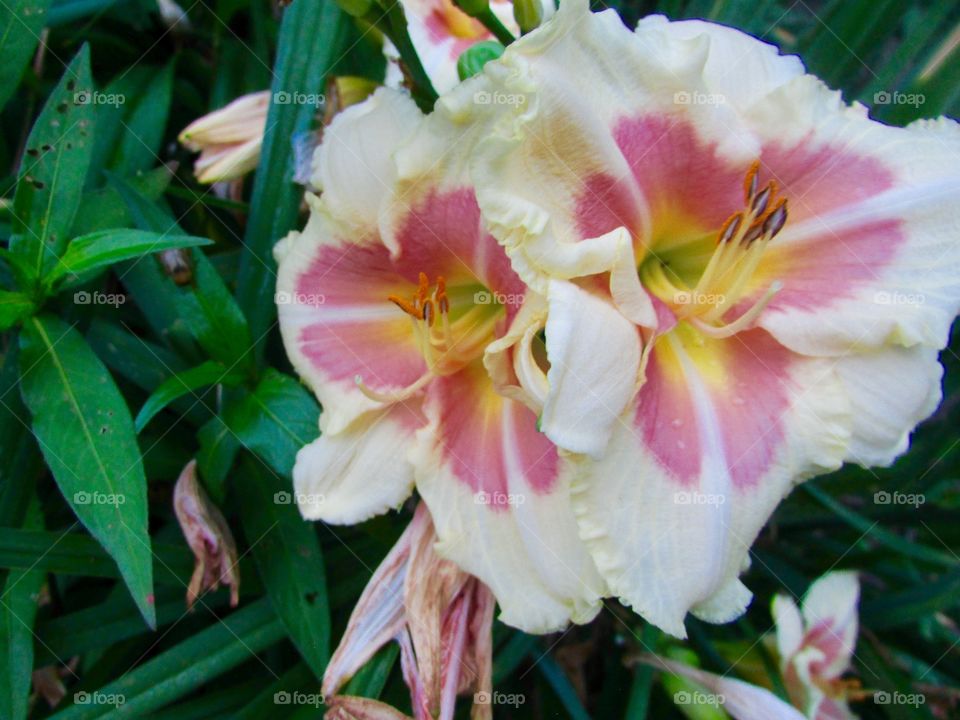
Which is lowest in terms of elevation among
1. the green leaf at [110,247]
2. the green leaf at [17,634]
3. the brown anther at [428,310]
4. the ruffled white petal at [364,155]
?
the green leaf at [17,634]

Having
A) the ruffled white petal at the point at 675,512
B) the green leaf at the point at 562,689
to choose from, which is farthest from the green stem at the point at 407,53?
the green leaf at the point at 562,689

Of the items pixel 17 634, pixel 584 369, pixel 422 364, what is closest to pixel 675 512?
pixel 584 369

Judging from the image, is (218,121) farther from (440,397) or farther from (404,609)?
(404,609)

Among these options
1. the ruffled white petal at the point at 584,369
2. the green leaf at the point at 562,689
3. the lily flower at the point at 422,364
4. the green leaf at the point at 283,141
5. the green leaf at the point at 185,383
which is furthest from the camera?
the green leaf at the point at 562,689

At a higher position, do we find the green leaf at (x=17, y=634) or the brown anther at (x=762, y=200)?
the brown anther at (x=762, y=200)

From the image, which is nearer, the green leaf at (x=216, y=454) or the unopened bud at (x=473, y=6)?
the unopened bud at (x=473, y=6)

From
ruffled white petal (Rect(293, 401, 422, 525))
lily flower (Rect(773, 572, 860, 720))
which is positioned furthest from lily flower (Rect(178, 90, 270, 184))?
lily flower (Rect(773, 572, 860, 720))

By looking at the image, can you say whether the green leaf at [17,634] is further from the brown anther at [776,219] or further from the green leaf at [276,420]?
the brown anther at [776,219]
